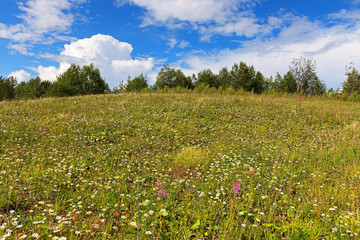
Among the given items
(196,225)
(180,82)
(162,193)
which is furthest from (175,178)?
(180,82)

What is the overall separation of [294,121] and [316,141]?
2.99m

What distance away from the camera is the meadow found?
9.45 ft

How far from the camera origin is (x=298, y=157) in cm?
552

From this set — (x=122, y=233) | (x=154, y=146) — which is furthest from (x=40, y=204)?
(x=154, y=146)

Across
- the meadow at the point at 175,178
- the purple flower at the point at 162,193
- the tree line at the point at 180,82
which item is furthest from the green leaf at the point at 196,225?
the tree line at the point at 180,82

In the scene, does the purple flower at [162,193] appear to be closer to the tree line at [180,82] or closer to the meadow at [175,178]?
the meadow at [175,178]

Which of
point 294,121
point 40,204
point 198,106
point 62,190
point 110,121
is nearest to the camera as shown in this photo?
point 40,204

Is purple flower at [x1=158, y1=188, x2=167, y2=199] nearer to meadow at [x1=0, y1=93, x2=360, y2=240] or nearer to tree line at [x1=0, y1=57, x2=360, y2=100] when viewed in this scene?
meadow at [x1=0, y1=93, x2=360, y2=240]

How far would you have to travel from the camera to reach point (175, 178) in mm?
4629

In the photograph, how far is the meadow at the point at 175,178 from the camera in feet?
9.45

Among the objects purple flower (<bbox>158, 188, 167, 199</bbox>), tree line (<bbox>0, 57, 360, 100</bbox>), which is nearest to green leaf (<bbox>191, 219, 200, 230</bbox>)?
purple flower (<bbox>158, 188, 167, 199</bbox>)

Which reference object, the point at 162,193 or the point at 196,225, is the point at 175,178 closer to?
the point at 162,193

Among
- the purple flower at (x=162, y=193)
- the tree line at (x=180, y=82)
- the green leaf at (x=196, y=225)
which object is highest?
the tree line at (x=180, y=82)

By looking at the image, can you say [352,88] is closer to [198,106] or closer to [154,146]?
[198,106]
